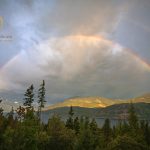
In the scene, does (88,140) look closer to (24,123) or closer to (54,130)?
(54,130)

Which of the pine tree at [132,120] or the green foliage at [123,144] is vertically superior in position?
the pine tree at [132,120]

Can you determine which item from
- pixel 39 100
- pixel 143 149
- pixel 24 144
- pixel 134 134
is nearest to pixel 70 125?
pixel 39 100

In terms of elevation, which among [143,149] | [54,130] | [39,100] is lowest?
[143,149]

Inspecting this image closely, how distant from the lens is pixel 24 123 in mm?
70375

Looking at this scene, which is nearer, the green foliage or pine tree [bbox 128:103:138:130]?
the green foliage

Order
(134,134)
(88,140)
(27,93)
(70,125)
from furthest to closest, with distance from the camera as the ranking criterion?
(70,125) → (27,93) → (134,134) → (88,140)

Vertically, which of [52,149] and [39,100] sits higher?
[39,100]

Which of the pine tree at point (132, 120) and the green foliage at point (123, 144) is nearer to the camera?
the green foliage at point (123, 144)

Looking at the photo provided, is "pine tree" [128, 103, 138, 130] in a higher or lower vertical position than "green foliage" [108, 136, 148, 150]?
higher

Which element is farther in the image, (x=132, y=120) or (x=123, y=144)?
(x=132, y=120)

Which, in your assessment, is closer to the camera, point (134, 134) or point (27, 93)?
point (134, 134)

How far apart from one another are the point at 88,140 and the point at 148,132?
3683 centimetres

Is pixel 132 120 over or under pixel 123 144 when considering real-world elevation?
over

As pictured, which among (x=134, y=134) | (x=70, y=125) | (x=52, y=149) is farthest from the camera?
(x=70, y=125)
